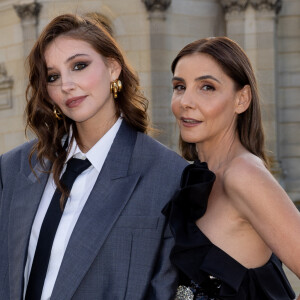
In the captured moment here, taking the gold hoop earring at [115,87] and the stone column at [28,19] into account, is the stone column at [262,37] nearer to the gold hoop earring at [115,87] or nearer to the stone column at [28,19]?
the stone column at [28,19]

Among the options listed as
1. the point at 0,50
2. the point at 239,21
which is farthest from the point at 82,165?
the point at 0,50

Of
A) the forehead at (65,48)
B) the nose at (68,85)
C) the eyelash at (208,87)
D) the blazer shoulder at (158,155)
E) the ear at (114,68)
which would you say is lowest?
the blazer shoulder at (158,155)

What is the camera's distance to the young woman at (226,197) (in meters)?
2.87

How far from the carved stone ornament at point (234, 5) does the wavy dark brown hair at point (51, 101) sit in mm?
9350

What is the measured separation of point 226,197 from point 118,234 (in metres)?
0.57

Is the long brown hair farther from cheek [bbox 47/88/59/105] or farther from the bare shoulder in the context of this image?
cheek [bbox 47/88/59/105]

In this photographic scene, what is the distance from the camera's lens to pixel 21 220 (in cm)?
325

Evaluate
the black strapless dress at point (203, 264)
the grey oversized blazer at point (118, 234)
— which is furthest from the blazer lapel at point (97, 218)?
the black strapless dress at point (203, 264)

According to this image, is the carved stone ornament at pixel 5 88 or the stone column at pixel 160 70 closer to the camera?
the stone column at pixel 160 70

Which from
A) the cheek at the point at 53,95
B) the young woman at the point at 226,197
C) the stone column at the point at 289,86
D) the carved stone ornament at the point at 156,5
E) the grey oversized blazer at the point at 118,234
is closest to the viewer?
the young woman at the point at 226,197

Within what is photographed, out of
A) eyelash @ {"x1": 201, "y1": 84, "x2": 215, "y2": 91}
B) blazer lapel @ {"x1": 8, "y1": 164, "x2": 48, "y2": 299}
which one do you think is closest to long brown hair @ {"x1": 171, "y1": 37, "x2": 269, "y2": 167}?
eyelash @ {"x1": 201, "y1": 84, "x2": 215, "y2": 91}

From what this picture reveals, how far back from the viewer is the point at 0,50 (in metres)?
13.5

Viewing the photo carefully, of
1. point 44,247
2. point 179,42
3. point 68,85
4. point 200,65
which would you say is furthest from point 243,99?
point 179,42

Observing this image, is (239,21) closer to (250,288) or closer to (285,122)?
(285,122)
